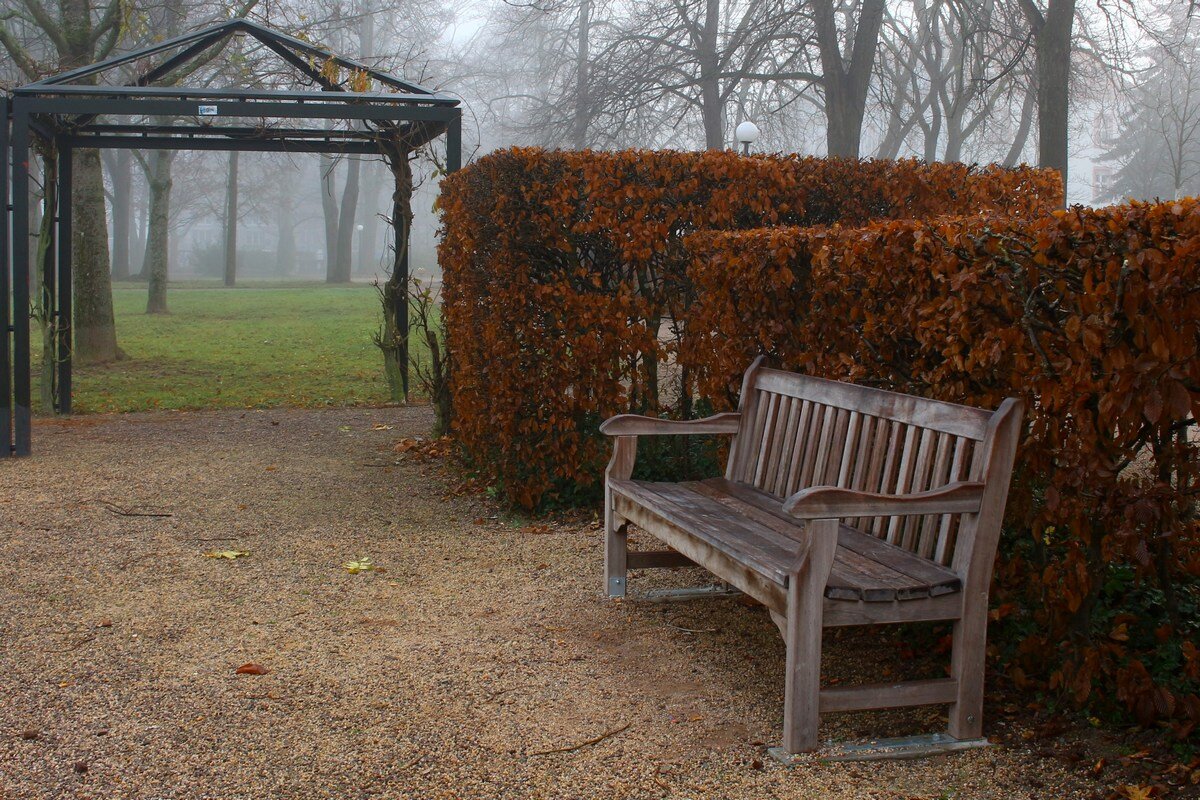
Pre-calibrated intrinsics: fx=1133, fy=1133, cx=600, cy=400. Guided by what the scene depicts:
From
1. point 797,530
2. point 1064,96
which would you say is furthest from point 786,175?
point 1064,96

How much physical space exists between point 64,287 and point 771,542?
8.99 m

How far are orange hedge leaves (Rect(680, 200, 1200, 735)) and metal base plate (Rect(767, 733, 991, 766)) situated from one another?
37cm

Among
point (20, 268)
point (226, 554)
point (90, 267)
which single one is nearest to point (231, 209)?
point (90, 267)

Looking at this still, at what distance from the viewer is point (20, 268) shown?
843 centimetres

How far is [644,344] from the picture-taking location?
671 cm

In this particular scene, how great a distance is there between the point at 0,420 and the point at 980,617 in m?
7.60

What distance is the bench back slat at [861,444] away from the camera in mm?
3664

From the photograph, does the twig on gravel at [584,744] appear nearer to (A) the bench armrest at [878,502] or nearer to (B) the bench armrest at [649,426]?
(A) the bench armrest at [878,502]

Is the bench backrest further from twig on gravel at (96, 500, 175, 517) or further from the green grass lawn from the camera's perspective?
the green grass lawn

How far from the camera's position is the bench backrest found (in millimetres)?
3650

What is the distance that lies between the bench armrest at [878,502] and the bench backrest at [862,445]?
0.11 metres

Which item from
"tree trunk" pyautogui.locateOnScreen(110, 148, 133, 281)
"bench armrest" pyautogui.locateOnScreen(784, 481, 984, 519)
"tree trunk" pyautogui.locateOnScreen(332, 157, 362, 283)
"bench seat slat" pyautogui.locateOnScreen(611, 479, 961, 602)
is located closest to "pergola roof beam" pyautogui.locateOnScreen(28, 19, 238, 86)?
"bench seat slat" pyautogui.locateOnScreen(611, 479, 961, 602)

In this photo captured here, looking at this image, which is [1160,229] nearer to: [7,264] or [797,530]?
[797,530]

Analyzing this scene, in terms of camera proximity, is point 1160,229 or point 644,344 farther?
point 644,344
